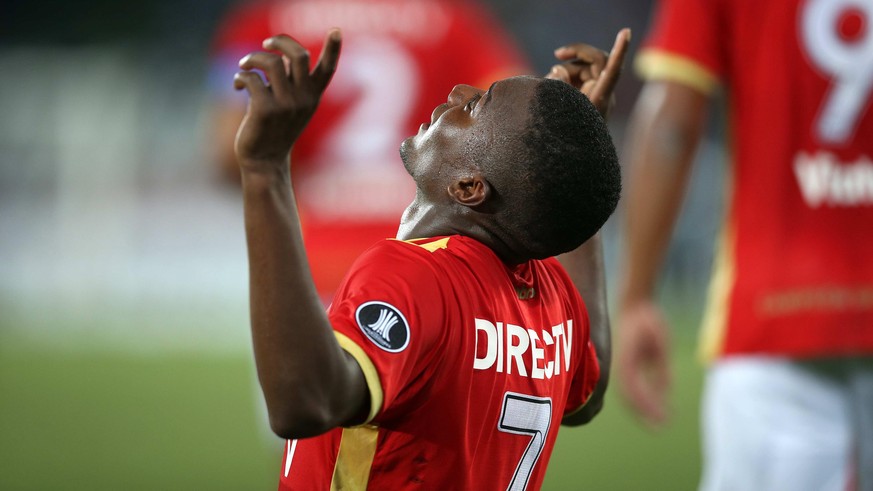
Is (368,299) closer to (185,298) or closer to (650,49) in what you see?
(650,49)

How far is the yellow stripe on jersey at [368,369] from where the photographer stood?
133cm


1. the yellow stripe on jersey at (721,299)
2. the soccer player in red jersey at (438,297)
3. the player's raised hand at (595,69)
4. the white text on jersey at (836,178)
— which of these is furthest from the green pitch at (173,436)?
the soccer player in red jersey at (438,297)

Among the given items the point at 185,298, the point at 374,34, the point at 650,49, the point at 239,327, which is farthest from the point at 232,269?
the point at 650,49

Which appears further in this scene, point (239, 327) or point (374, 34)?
point (239, 327)

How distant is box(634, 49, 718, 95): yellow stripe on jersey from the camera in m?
2.76

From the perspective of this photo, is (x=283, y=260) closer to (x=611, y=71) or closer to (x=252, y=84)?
(x=252, y=84)

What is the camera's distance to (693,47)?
2.75 metres

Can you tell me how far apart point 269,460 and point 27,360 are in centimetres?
460

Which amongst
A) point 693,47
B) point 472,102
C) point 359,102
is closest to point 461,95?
point 472,102

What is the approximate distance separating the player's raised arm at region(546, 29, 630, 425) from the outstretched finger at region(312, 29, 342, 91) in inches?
24.6

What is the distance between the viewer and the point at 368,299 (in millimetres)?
1362

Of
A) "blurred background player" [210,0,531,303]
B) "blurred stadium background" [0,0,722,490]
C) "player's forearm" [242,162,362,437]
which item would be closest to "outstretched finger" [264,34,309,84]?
"player's forearm" [242,162,362,437]

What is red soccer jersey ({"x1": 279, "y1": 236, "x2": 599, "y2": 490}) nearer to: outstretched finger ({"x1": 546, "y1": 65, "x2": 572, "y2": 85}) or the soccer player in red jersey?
the soccer player in red jersey

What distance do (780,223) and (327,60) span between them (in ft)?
5.53
